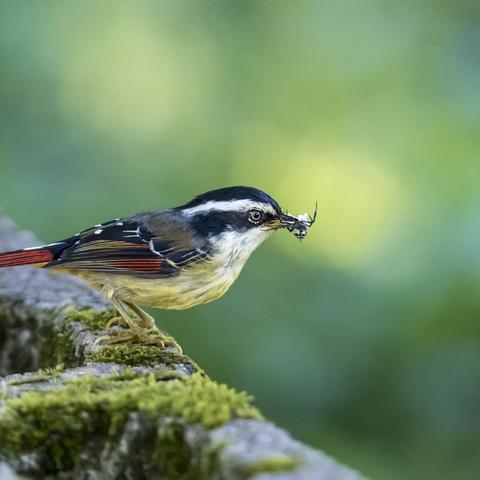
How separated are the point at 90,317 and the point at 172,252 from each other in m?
0.41

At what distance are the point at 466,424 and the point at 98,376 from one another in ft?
10.5

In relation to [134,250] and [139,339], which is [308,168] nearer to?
[134,250]

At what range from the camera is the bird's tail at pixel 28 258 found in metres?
4.05

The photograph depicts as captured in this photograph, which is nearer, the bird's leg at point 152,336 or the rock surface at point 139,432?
the rock surface at point 139,432

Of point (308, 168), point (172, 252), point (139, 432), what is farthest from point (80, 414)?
point (308, 168)

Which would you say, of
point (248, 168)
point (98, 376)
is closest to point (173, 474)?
point (98, 376)

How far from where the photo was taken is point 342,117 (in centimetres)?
673

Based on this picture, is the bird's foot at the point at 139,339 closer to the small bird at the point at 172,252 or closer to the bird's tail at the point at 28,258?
the small bird at the point at 172,252

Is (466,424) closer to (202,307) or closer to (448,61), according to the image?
(202,307)

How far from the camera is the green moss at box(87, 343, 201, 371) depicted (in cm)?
325

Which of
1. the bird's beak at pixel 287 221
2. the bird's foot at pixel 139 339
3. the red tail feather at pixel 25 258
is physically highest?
the bird's beak at pixel 287 221

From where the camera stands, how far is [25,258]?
4.05 meters

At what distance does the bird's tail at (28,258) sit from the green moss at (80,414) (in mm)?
1545

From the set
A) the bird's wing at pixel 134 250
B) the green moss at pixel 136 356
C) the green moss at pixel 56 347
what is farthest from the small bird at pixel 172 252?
the green moss at pixel 136 356
